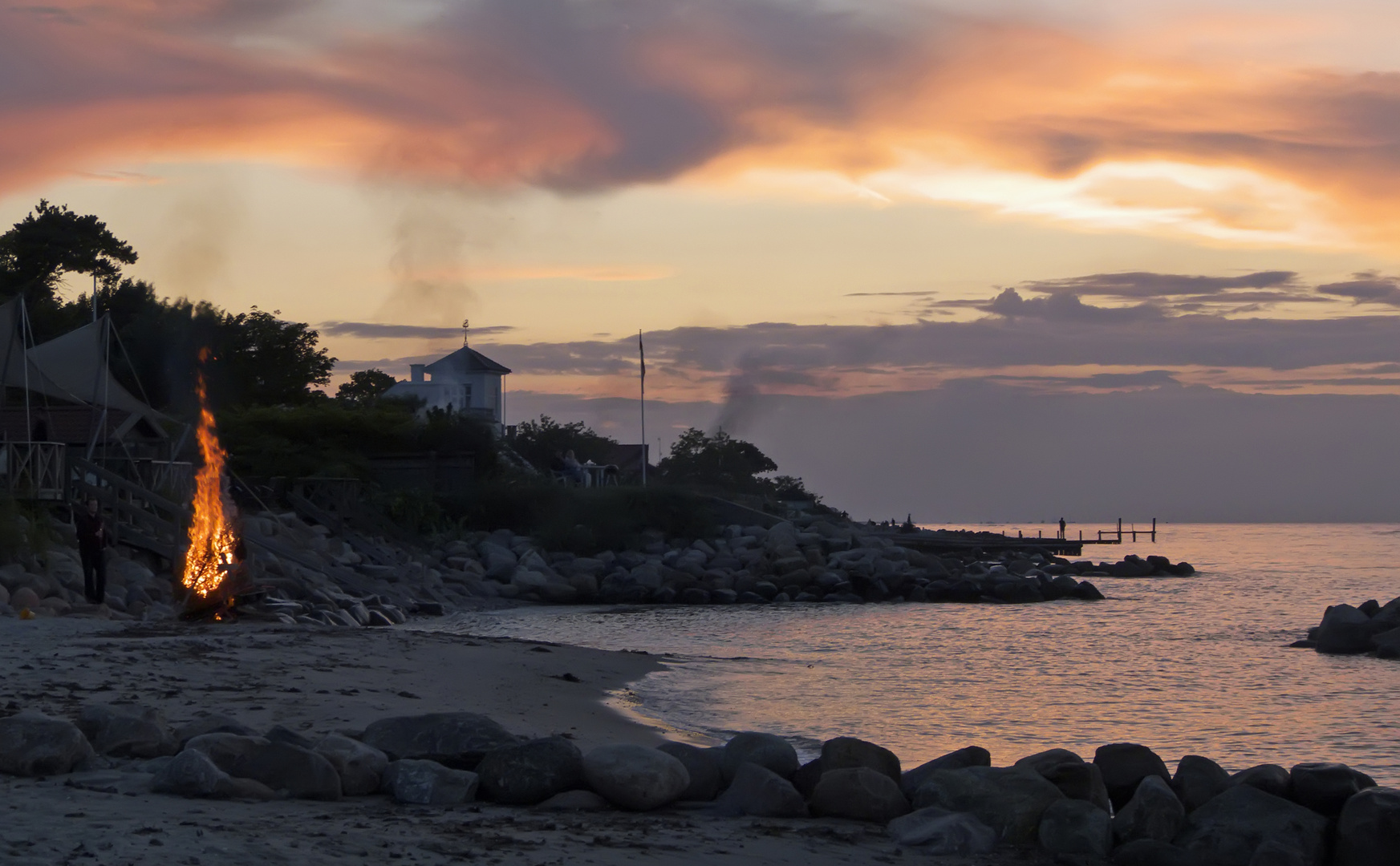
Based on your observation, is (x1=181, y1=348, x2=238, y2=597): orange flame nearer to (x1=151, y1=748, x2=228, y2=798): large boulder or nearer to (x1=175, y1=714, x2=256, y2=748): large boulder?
(x1=175, y1=714, x2=256, y2=748): large boulder

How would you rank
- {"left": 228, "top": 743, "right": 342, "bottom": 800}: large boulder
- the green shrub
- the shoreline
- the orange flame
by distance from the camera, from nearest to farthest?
{"left": 228, "top": 743, "right": 342, "bottom": 800}: large boulder < the shoreline < the orange flame < the green shrub

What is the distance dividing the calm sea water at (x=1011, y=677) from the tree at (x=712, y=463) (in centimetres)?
3916

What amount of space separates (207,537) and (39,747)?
39.5 ft

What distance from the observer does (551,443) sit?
72.1m

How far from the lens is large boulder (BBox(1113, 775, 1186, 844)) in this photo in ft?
27.9

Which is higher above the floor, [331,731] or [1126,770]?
[1126,770]

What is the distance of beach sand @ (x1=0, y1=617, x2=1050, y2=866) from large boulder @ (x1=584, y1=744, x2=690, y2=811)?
5.9 inches

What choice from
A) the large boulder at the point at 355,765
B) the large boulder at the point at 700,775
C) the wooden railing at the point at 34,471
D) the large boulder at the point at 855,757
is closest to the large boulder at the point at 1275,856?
the large boulder at the point at 855,757

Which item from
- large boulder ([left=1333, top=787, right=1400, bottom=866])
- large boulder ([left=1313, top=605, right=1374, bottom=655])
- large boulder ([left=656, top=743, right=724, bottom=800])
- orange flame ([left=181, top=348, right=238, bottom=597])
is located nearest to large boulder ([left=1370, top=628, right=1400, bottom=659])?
large boulder ([left=1313, top=605, right=1374, bottom=655])

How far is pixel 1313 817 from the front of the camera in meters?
8.52

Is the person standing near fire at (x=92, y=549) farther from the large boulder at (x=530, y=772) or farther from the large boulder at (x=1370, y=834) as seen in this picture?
the large boulder at (x=1370, y=834)

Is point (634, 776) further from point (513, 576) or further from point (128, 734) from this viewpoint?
point (513, 576)

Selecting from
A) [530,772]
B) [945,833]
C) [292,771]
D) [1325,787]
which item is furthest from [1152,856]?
[292,771]

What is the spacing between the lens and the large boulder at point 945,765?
939cm
